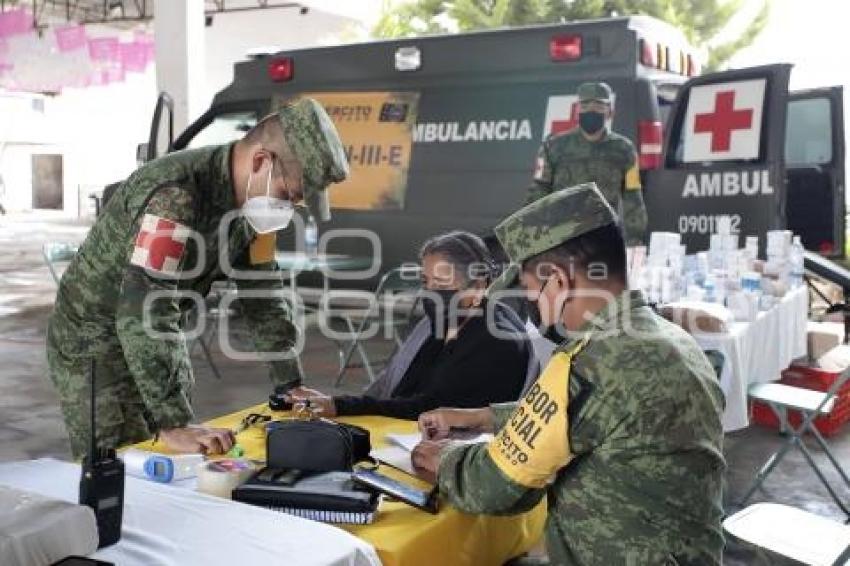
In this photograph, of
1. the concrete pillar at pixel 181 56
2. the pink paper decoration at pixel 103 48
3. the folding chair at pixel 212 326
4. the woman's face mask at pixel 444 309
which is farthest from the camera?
the pink paper decoration at pixel 103 48

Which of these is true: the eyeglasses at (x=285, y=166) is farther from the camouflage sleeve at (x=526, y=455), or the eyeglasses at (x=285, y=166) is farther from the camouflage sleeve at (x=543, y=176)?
the camouflage sleeve at (x=543, y=176)

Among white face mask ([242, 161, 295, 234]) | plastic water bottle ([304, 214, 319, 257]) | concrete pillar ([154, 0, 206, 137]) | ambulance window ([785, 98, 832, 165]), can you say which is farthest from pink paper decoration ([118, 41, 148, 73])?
white face mask ([242, 161, 295, 234])

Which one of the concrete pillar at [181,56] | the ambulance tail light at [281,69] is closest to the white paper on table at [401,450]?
the ambulance tail light at [281,69]

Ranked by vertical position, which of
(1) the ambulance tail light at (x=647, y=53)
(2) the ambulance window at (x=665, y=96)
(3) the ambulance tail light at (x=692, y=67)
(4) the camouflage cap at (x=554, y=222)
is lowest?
(4) the camouflage cap at (x=554, y=222)

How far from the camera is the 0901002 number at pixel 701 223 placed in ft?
16.4

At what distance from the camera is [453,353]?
2.67 metres

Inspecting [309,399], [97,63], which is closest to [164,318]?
[309,399]

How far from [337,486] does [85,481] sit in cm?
43

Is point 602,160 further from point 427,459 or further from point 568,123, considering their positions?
point 427,459

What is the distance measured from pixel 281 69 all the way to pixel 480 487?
5.47 meters

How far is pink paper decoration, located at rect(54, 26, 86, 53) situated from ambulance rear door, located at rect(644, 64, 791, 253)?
20.2 meters

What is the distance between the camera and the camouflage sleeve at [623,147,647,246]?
4895 millimetres

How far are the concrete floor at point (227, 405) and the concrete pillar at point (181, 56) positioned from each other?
2999mm

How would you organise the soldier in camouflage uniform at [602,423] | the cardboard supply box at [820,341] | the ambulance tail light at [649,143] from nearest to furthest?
1. the soldier in camouflage uniform at [602,423]
2. the cardboard supply box at [820,341]
3. the ambulance tail light at [649,143]
